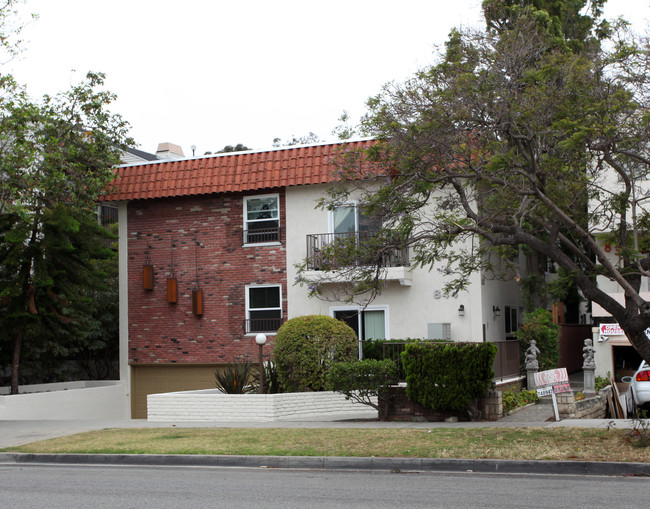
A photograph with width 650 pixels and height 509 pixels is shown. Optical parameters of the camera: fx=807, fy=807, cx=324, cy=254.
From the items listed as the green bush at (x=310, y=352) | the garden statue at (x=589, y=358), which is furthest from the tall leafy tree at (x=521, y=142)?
the garden statue at (x=589, y=358)

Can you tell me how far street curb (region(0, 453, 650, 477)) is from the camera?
1094 centimetres

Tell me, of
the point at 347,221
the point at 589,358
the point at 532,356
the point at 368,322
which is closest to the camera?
the point at 532,356

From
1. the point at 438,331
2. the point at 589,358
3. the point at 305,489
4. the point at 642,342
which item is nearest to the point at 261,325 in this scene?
the point at 438,331

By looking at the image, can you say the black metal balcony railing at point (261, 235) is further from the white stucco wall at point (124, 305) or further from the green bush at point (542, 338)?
the green bush at point (542, 338)

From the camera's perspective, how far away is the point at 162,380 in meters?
26.9

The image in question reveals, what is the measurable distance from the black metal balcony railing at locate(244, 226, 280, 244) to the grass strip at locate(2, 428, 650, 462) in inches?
413

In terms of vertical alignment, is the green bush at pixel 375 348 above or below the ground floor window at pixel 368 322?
below

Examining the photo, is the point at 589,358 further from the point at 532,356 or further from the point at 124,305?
the point at 124,305

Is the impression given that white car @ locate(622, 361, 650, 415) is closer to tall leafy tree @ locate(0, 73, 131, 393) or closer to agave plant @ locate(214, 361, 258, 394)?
agave plant @ locate(214, 361, 258, 394)

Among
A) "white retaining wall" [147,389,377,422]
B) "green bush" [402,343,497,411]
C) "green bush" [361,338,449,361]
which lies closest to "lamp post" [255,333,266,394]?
"white retaining wall" [147,389,377,422]

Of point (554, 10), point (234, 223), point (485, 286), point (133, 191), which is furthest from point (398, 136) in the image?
point (554, 10)

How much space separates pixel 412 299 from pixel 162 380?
896cm

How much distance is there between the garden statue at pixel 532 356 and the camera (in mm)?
21938

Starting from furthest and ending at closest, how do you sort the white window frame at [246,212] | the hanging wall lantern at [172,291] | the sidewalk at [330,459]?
the hanging wall lantern at [172,291], the white window frame at [246,212], the sidewalk at [330,459]
